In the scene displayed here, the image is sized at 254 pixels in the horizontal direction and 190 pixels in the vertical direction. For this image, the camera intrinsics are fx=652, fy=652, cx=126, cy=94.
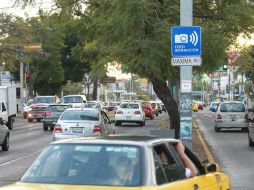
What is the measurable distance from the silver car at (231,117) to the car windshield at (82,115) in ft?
41.5

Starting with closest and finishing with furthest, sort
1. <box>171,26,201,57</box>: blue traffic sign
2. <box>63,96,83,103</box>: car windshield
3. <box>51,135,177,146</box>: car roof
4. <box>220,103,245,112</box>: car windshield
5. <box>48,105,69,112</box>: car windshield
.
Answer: <box>51,135,177,146</box>: car roof
<box>171,26,201,57</box>: blue traffic sign
<box>220,103,245,112</box>: car windshield
<box>48,105,69,112</box>: car windshield
<box>63,96,83,103</box>: car windshield

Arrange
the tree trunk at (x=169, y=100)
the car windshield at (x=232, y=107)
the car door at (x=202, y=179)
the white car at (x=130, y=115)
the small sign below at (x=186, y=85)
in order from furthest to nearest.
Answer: the white car at (x=130, y=115), the car windshield at (x=232, y=107), the tree trunk at (x=169, y=100), the small sign below at (x=186, y=85), the car door at (x=202, y=179)

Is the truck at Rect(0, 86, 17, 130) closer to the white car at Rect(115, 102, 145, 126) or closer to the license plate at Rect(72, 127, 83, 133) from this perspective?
the white car at Rect(115, 102, 145, 126)

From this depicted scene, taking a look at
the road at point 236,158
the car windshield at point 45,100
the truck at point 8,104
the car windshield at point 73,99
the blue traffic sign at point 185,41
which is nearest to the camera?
the blue traffic sign at point 185,41

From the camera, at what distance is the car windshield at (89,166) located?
6.34m

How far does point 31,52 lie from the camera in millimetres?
52031

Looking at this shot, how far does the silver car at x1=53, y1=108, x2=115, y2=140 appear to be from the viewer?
70.8 ft

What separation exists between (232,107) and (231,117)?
2.52ft

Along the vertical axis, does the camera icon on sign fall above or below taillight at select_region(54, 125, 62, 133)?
above

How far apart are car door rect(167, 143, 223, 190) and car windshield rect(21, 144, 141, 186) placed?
924mm

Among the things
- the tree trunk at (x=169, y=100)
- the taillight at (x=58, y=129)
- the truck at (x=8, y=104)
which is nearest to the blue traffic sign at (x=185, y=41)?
the taillight at (x=58, y=129)

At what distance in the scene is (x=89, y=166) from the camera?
654 cm

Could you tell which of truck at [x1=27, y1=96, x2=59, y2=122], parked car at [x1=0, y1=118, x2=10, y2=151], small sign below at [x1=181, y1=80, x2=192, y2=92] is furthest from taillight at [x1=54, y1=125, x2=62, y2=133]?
truck at [x1=27, y1=96, x2=59, y2=122]

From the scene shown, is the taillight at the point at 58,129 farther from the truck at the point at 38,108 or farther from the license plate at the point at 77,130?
the truck at the point at 38,108
